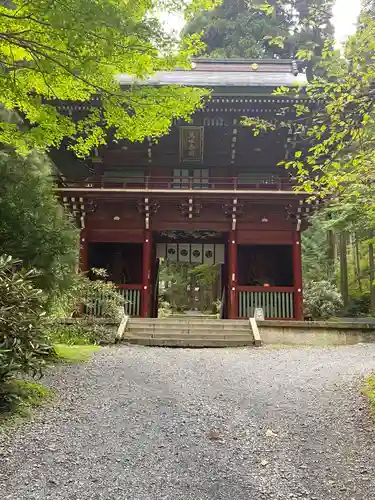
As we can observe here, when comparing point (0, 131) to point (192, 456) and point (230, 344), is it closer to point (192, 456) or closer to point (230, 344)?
point (192, 456)

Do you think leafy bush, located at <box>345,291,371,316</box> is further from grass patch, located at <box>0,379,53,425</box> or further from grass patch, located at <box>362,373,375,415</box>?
grass patch, located at <box>0,379,53,425</box>

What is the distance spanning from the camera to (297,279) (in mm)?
12688

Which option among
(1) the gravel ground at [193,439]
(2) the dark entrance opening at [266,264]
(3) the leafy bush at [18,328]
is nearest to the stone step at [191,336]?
(1) the gravel ground at [193,439]

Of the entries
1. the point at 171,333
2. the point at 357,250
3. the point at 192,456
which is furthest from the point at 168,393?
the point at 357,250

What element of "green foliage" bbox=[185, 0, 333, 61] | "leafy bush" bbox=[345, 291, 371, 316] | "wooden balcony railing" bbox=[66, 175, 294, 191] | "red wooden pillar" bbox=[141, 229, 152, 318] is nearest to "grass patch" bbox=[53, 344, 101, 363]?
"red wooden pillar" bbox=[141, 229, 152, 318]

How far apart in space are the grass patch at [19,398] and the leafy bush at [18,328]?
0.53ft

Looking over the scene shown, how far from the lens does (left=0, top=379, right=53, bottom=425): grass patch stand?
3.87 metres

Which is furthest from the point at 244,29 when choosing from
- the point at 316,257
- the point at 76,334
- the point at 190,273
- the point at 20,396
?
the point at 20,396

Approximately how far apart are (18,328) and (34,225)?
2296 millimetres

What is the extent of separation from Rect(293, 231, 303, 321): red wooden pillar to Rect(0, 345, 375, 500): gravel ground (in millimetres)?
6228

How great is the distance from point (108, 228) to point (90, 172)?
2125mm

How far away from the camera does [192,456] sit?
327 centimetres

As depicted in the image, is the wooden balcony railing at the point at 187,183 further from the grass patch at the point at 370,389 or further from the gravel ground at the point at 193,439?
the grass patch at the point at 370,389

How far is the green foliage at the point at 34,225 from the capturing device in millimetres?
5828
